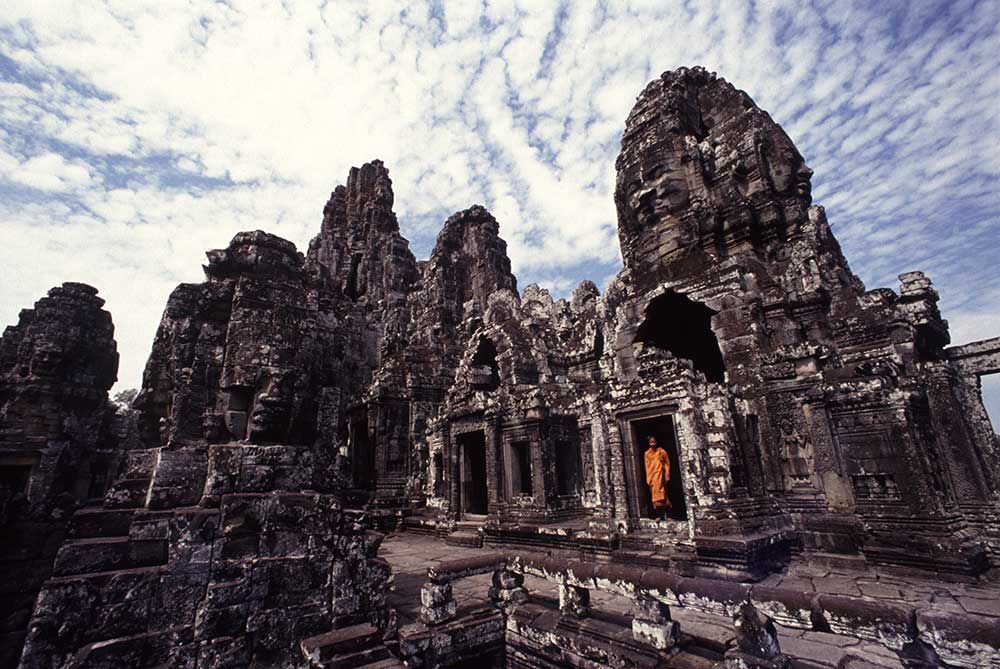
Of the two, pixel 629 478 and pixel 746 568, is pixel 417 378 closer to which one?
pixel 629 478

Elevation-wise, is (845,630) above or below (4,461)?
below

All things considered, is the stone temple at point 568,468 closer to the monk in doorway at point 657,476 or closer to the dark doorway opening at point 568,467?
the dark doorway opening at point 568,467

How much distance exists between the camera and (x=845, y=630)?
9.77 feet

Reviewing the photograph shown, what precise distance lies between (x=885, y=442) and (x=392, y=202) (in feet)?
127

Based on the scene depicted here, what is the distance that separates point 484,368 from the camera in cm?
1456

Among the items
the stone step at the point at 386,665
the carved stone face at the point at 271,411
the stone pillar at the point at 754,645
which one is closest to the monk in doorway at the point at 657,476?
the stone pillar at the point at 754,645

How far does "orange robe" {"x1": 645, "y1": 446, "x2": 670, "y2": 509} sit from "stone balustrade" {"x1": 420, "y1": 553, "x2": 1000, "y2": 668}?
154 inches

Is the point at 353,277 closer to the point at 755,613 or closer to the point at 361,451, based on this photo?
the point at 361,451

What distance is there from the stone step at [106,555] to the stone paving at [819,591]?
2935mm

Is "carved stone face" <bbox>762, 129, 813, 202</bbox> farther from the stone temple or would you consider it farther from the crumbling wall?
the crumbling wall

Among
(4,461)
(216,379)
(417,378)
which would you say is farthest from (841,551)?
(4,461)

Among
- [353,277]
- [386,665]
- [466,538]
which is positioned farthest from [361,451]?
[353,277]

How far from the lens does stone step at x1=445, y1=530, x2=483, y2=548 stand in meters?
11.2

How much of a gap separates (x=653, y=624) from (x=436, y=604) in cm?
238
